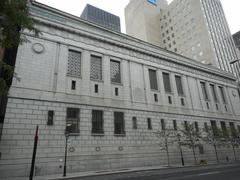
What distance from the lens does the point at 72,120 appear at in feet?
70.9

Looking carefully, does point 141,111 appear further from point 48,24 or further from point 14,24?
point 14,24

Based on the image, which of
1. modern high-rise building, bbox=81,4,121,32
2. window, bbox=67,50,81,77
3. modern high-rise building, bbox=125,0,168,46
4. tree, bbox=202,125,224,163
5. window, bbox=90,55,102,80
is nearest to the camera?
window, bbox=67,50,81,77

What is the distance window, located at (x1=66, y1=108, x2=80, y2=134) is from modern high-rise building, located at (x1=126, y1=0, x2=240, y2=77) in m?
55.9

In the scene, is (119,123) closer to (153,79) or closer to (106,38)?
(153,79)

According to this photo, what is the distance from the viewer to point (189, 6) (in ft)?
254

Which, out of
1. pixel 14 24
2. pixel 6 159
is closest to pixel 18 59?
pixel 6 159

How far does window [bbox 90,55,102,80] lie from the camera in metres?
25.8

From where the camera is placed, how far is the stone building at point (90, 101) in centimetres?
1894

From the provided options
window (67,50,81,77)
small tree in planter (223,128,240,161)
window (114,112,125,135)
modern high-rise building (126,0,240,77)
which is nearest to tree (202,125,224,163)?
small tree in planter (223,128,240,161)

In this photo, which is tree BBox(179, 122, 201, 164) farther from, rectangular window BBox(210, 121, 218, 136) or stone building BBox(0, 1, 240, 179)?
rectangular window BBox(210, 121, 218, 136)

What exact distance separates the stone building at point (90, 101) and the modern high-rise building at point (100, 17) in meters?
103

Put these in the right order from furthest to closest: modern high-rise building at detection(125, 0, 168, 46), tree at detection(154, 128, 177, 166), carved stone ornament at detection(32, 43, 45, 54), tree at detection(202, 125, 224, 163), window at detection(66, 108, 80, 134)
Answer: modern high-rise building at detection(125, 0, 168, 46) → tree at detection(202, 125, 224, 163) → tree at detection(154, 128, 177, 166) → carved stone ornament at detection(32, 43, 45, 54) → window at detection(66, 108, 80, 134)

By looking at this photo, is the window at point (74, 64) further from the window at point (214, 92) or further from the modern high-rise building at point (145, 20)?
the modern high-rise building at point (145, 20)

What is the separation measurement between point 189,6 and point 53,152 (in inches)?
3148
